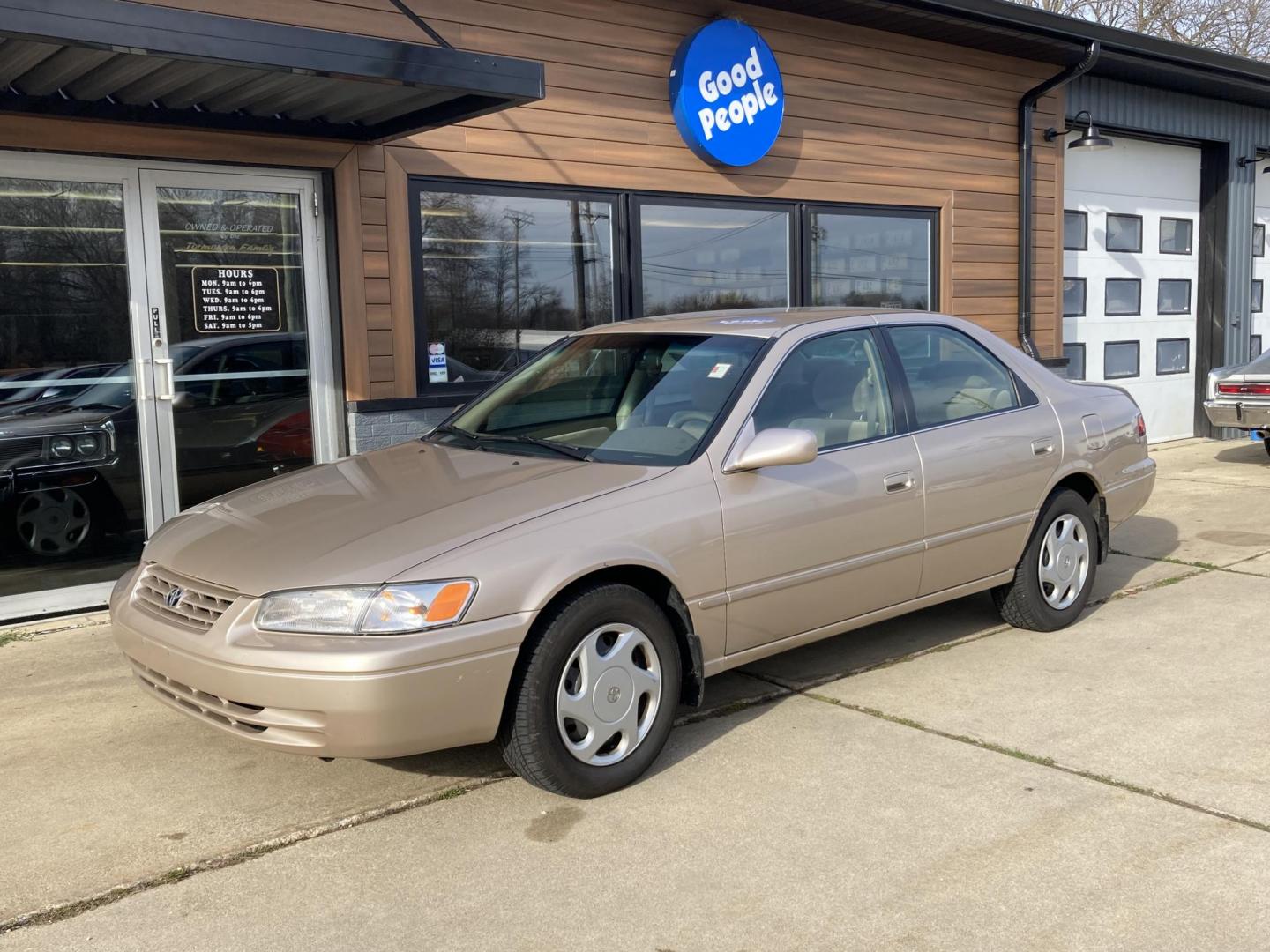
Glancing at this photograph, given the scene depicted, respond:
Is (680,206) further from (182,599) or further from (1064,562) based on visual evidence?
(182,599)

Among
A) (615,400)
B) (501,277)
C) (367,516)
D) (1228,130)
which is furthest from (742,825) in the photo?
(1228,130)

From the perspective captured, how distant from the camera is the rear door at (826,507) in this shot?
4.34 meters

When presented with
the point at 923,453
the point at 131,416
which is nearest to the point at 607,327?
the point at 923,453

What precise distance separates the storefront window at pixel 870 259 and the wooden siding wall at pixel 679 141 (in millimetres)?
172

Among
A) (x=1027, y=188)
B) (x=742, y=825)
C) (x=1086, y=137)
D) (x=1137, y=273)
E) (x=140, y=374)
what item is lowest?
(x=742, y=825)

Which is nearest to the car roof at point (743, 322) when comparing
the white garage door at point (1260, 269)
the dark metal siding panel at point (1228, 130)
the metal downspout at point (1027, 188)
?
the metal downspout at point (1027, 188)

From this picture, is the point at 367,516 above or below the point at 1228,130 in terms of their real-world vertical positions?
below

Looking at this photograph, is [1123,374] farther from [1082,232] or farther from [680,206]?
[680,206]

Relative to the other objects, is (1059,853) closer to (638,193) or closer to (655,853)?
(655,853)

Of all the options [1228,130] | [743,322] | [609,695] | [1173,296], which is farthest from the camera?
[1173,296]

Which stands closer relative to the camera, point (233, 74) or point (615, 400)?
point (615, 400)

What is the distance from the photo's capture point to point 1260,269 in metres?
14.6

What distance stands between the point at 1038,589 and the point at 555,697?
112 inches

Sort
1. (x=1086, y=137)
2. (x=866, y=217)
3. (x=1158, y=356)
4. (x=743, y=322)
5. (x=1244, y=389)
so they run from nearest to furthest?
(x=743, y=322)
(x=866, y=217)
(x=1086, y=137)
(x=1244, y=389)
(x=1158, y=356)
